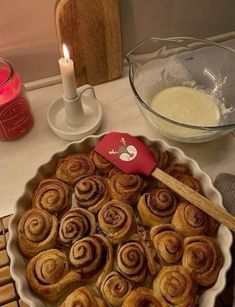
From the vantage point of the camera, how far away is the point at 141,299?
52cm

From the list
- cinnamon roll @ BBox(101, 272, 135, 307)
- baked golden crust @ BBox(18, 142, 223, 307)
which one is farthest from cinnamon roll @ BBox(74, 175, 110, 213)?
cinnamon roll @ BBox(101, 272, 135, 307)

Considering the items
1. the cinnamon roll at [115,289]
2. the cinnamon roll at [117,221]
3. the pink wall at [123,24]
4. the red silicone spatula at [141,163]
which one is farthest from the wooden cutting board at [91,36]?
the cinnamon roll at [115,289]

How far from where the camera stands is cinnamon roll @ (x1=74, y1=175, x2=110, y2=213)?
606mm

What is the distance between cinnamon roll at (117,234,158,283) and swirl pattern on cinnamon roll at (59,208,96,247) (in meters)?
0.06

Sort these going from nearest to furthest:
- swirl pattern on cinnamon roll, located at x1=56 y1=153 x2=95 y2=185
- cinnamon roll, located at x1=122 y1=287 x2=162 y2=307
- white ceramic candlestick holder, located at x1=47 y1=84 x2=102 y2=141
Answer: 1. cinnamon roll, located at x1=122 y1=287 x2=162 y2=307
2. swirl pattern on cinnamon roll, located at x1=56 y1=153 x2=95 y2=185
3. white ceramic candlestick holder, located at x1=47 y1=84 x2=102 y2=141

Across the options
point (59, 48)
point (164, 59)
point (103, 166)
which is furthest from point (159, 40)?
point (103, 166)

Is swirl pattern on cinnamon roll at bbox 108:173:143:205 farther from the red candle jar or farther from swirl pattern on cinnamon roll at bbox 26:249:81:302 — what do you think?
the red candle jar

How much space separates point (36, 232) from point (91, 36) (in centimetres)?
39

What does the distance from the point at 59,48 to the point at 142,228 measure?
1.28 ft

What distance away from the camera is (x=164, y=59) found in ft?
2.81

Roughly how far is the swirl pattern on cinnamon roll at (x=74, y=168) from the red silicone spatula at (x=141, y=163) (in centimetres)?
3

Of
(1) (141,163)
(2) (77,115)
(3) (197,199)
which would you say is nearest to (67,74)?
(2) (77,115)

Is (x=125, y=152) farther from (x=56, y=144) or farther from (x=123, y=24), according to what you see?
(x=123, y=24)

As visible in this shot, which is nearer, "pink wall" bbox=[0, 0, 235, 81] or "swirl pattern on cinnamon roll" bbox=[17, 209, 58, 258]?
"swirl pattern on cinnamon roll" bbox=[17, 209, 58, 258]
